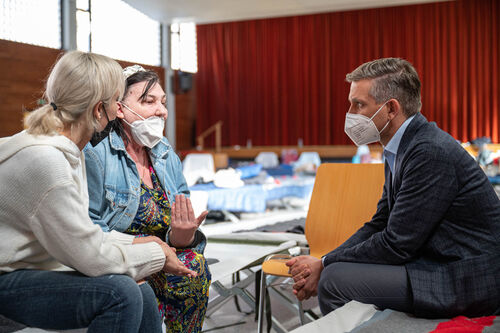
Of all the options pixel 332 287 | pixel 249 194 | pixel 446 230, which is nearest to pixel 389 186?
pixel 446 230

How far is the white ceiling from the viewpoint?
35.5 feet

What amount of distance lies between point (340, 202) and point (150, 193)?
1.00 meters

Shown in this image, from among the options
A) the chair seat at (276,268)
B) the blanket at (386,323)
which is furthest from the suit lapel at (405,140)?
the chair seat at (276,268)

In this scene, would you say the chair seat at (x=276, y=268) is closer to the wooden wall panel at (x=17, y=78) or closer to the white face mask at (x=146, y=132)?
the white face mask at (x=146, y=132)

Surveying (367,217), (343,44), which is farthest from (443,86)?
(367,217)

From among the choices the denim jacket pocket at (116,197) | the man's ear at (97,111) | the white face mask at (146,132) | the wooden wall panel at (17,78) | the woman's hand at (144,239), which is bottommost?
the woman's hand at (144,239)

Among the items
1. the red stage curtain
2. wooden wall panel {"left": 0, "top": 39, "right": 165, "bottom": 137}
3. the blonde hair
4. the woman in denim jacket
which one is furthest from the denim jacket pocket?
the red stage curtain

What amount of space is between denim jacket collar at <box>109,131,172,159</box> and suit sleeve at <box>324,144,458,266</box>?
33.9 inches

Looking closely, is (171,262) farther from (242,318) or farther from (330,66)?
(330,66)

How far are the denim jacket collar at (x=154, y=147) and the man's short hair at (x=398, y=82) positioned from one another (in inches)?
31.9

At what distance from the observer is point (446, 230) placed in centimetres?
141

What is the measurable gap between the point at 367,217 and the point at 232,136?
11181 millimetres

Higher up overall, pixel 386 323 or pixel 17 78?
pixel 17 78

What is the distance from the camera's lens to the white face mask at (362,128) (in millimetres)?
1696
